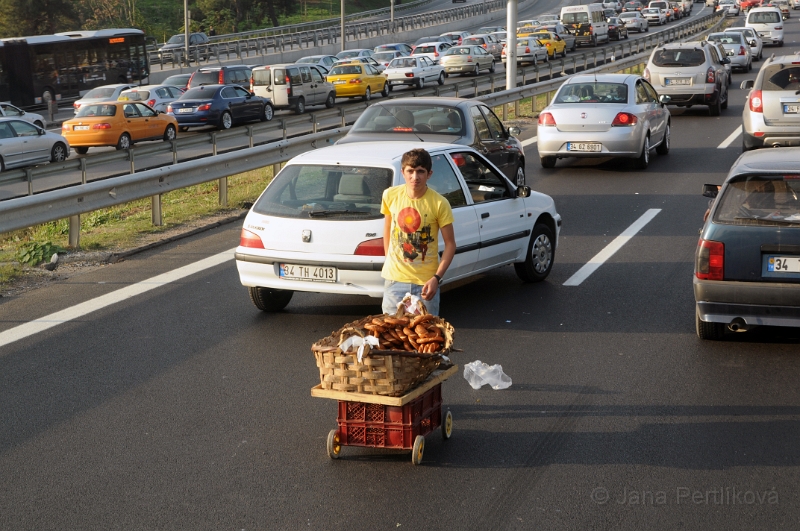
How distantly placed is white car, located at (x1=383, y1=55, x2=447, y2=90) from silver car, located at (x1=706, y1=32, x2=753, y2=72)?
471 inches

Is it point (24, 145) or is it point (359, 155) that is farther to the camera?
point (24, 145)

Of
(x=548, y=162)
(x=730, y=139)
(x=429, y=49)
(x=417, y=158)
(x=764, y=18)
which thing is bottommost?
(x=730, y=139)

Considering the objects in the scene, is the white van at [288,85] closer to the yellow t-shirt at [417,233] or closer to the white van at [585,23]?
the white van at [585,23]

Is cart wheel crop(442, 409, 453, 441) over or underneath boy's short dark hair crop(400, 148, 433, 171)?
underneath

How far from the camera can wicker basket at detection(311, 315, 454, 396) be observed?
567 cm

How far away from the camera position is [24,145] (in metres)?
25.6

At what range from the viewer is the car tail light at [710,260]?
8.03 m

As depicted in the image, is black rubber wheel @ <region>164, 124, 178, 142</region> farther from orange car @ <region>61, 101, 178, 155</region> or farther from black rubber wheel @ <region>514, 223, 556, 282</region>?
black rubber wheel @ <region>514, 223, 556, 282</region>

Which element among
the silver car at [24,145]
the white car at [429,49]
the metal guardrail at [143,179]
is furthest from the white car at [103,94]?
the white car at [429,49]

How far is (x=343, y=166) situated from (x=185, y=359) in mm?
2102

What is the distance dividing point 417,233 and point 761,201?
301cm

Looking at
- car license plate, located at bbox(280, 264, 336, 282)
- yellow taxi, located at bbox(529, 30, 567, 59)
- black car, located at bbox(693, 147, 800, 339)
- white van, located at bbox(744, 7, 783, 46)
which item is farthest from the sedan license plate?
white van, located at bbox(744, 7, 783, 46)

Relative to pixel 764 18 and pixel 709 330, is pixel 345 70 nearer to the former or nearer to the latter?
pixel 764 18

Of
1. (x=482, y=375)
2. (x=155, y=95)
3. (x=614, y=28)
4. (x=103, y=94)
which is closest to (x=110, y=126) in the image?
(x=155, y=95)
